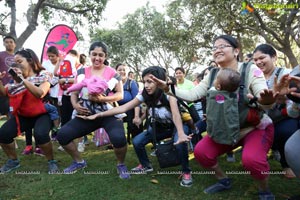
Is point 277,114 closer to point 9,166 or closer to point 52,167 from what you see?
point 52,167

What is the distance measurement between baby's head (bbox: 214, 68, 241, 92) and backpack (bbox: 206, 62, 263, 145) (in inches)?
2.1

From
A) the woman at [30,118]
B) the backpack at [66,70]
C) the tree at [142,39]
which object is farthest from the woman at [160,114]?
the tree at [142,39]

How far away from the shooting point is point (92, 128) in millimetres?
4133

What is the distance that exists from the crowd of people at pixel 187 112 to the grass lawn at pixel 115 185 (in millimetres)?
154

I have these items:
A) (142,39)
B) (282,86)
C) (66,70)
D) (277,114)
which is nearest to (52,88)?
(66,70)

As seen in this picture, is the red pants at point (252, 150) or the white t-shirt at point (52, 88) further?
the white t-shirt at point (52, 88)

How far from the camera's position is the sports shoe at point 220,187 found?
344 centimetres

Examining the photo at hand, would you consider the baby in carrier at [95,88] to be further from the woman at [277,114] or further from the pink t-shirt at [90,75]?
the woman at [277,114]

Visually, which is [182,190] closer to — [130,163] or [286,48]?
[130,163]

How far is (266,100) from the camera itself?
9.14ft

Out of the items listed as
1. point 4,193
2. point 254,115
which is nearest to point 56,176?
point 4,193

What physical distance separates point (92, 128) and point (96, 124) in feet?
0.26

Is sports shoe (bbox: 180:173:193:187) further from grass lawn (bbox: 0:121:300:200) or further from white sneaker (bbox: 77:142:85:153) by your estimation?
white sneaker (bbox: 77:142:85:153)

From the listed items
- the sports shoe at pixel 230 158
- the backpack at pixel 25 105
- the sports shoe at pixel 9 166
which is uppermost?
the backpack at pixel 25 105
